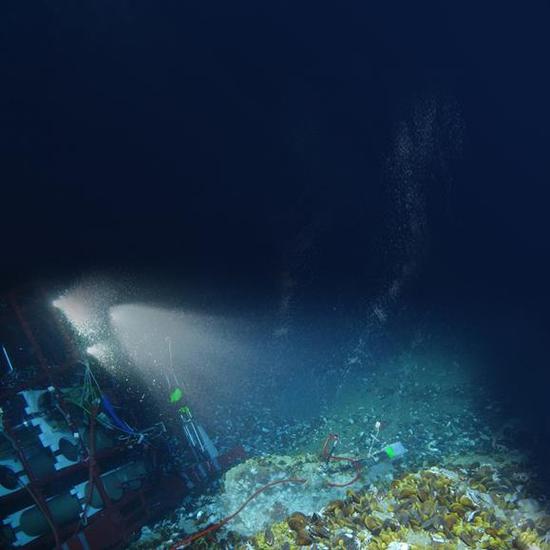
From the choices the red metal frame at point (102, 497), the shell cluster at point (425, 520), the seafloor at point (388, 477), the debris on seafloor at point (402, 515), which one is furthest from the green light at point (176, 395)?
the shell cluster at point (425, 520)

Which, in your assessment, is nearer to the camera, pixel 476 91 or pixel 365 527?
pixel 365 527

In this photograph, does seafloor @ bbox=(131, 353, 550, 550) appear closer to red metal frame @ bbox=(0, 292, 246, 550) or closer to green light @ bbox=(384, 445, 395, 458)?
green light @ bbox=(384, 445, 395, 458)

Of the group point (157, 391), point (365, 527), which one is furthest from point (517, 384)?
point (157, 391)

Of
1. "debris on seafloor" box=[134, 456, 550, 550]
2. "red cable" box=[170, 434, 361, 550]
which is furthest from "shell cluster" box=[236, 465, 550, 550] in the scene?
"red cable" box=[170, 434, 361, 550]

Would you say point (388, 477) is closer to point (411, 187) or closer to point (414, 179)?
point (411, 187)

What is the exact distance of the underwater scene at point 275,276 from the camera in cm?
440

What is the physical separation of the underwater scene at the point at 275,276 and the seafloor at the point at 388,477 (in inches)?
1.6

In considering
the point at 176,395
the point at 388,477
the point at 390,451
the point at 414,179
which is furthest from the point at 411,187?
the point at 176,395

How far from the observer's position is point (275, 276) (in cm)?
784

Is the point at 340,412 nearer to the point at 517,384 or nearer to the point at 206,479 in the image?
the point at 206,479

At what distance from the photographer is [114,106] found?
440 centimetres

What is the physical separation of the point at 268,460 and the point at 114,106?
615cm

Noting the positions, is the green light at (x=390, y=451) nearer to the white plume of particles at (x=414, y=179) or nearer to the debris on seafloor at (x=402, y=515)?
the debris on seafloor at (x=402, y=515)

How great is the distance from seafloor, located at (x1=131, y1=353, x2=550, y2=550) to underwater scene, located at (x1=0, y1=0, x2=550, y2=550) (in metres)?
0.04
